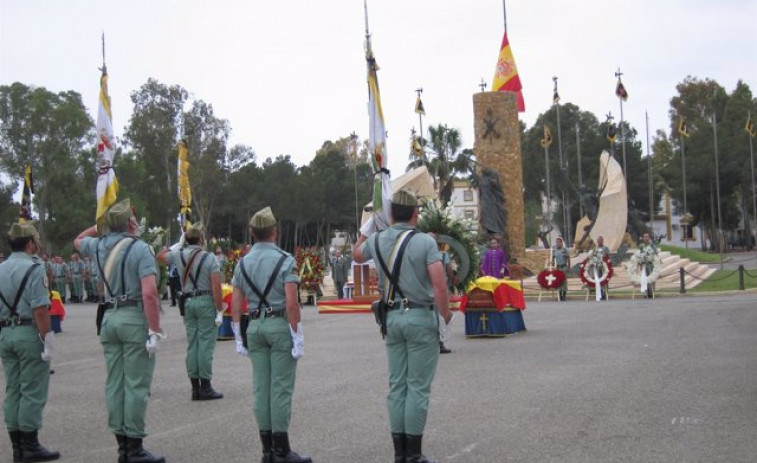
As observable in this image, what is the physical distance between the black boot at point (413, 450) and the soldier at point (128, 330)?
201 centimetres

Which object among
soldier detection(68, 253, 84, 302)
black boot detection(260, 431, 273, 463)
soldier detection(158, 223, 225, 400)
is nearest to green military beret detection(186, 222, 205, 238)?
soldier detection(158, 223, 225, 400)

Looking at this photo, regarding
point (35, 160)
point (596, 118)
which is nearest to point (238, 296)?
point (35, 160)

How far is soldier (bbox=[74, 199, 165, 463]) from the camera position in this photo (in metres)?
6.98

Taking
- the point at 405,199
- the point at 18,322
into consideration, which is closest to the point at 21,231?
the point at 18,322

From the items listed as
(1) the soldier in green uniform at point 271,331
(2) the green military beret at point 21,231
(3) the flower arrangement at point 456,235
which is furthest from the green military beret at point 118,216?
(3) the flower arrangement at point 456,235

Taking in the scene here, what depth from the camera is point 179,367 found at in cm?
1330

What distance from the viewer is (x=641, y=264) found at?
25.7 m

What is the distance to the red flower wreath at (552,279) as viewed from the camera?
25.9m

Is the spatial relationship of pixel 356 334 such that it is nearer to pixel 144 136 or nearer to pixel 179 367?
pixel 179 367

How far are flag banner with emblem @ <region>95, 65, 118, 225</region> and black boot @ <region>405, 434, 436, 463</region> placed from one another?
199 inches

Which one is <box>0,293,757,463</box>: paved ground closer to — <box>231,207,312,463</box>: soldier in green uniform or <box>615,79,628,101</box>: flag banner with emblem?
<box>231,207,312,463</box>: soldier in green uniform

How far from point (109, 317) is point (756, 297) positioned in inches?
781

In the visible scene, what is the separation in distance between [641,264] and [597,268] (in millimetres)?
1247

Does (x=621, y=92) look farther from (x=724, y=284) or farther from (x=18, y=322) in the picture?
(x=18, y=322)
